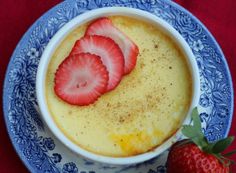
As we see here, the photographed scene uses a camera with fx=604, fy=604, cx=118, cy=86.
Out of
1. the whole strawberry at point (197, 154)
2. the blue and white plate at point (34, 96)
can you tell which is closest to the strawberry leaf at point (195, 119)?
the whole strawberry at point (197, 154)

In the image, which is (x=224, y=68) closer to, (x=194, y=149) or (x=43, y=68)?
(x=194, y=149)

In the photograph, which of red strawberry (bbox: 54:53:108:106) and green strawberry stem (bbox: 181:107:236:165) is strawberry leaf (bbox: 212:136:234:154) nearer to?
green strawberry stem (bbox: 181:107:236:165)

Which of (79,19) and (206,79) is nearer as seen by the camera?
(79,19)

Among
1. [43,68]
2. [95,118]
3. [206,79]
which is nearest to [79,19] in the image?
[43,68]

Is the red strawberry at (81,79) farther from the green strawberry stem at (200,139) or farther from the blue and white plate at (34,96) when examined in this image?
the green strawberry stem at (200,139)

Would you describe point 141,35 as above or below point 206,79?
above

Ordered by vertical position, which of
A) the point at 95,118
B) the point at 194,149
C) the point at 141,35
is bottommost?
the point at 194,149
